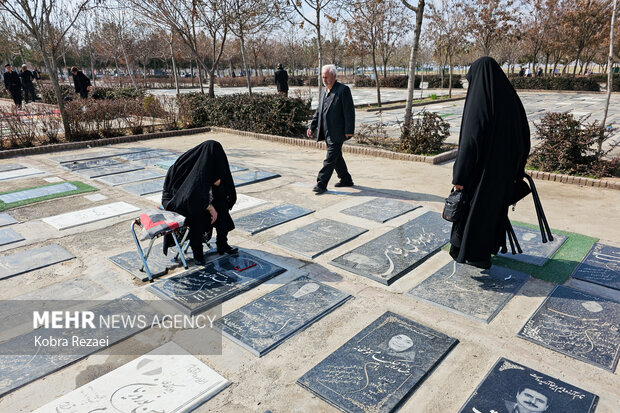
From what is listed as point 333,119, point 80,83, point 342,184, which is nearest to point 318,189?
point 342,184

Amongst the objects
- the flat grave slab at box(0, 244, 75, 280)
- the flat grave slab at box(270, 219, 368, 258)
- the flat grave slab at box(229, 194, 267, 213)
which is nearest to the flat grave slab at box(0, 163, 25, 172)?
the flat grave slab at box(0, 244, 75, 280)

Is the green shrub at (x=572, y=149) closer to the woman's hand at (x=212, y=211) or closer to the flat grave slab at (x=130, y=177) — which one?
the woman's hand at (x=212, y=211)

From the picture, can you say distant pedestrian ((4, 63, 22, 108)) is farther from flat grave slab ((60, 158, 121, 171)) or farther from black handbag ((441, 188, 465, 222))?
black handbag ((441, 188, 465, 222))

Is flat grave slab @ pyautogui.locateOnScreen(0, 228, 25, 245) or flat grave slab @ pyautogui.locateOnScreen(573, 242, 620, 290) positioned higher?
flat grave slab @ pyautogui.locateOnScreen(0, 228, 25, 245)

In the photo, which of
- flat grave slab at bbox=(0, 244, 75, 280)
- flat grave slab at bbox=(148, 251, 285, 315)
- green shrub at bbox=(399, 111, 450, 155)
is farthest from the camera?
green shrub at bbox=(399, 111, 450, 155)

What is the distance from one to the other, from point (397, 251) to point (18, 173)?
771cm

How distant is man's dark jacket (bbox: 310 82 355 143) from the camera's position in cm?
647

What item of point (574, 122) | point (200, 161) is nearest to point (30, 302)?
point (200, 161)

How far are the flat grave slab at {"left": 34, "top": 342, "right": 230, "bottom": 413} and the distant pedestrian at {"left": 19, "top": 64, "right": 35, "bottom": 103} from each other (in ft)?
73.7

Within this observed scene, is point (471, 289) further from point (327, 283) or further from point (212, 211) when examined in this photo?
point (212, 211)

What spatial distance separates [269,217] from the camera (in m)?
5.68

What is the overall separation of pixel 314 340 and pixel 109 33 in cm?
3271

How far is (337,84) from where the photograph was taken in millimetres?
6535

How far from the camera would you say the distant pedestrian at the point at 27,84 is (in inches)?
805
